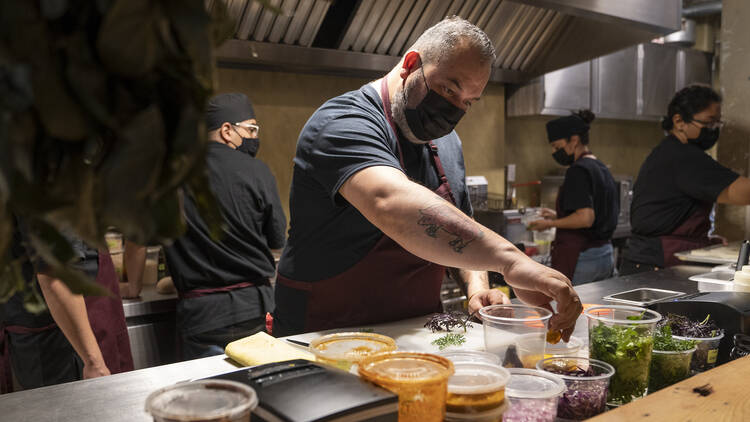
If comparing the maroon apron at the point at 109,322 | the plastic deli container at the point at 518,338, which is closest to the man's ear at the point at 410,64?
the plastic deli container at the point at 518,338

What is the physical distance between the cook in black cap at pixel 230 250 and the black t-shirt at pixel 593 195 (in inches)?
79.0

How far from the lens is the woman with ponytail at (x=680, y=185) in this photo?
314 cm

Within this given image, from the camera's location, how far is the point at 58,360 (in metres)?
2.31

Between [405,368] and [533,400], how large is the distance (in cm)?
24

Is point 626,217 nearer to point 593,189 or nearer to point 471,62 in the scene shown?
point 593,189

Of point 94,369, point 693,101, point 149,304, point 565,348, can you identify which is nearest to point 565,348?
point 565,348

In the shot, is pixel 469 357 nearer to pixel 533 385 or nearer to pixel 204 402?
pixel 533 385

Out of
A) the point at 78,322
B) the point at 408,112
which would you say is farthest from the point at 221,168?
the point at 408,112

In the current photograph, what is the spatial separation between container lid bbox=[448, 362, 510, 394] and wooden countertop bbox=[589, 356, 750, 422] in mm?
187

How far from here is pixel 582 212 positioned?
376 cm

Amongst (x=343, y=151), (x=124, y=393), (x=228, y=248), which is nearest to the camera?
(x=124, y=393)

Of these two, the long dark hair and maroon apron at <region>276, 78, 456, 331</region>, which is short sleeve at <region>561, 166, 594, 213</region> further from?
maroon apron at <region>276, 78, 456, 331</region>

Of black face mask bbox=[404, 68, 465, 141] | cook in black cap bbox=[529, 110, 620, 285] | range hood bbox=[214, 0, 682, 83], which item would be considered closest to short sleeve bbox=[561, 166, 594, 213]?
cook in black cap bbox=[529, 110, 620, 285]

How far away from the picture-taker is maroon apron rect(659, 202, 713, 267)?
3.24 meters
